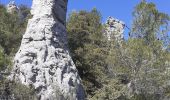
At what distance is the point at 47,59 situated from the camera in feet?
99.8

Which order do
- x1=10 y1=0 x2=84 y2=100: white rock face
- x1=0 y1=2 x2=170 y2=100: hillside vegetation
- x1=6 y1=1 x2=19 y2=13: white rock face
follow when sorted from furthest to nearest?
x1=6 y1=1 x2=19 y2=13: white rock face < x1=0 y1=2 x2=170 y2=100: hillside vegetation < x1=10 y1=0 x2=84 y2=100: white rock face

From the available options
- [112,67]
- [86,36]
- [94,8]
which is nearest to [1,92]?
[112,67]

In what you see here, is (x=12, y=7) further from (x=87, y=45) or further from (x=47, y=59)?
(x=47, y=59)

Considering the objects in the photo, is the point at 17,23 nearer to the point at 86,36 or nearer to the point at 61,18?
the point at 86,36

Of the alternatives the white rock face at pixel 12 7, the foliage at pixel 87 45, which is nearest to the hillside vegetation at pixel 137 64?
the foliage at pixel 87 45

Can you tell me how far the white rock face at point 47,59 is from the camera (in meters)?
28.8

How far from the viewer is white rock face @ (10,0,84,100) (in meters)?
28.8

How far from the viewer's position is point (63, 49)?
3228 cm

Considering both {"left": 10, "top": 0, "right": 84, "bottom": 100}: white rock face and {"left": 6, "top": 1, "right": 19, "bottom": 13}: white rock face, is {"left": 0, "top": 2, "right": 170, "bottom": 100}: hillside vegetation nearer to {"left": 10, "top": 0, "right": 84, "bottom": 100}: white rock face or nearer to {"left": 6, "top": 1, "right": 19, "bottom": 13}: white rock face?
{"left": 10, "top": 0, "right": 84, "bottom": 100}: white rock face

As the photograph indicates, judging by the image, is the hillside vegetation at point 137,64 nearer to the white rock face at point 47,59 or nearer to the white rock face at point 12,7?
the white rock face at point 47,59

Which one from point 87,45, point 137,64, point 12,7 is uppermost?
point 12,7

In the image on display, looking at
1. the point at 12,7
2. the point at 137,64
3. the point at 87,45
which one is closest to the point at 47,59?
the point at 137,64

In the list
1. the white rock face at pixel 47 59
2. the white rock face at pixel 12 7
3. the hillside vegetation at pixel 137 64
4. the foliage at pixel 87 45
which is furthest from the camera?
the white rock face at pixel 12 7

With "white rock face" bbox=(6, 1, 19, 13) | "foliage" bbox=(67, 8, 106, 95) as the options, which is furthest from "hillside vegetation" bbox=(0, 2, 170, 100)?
"white rock face" bbox=(6, 1, 19, 13)
